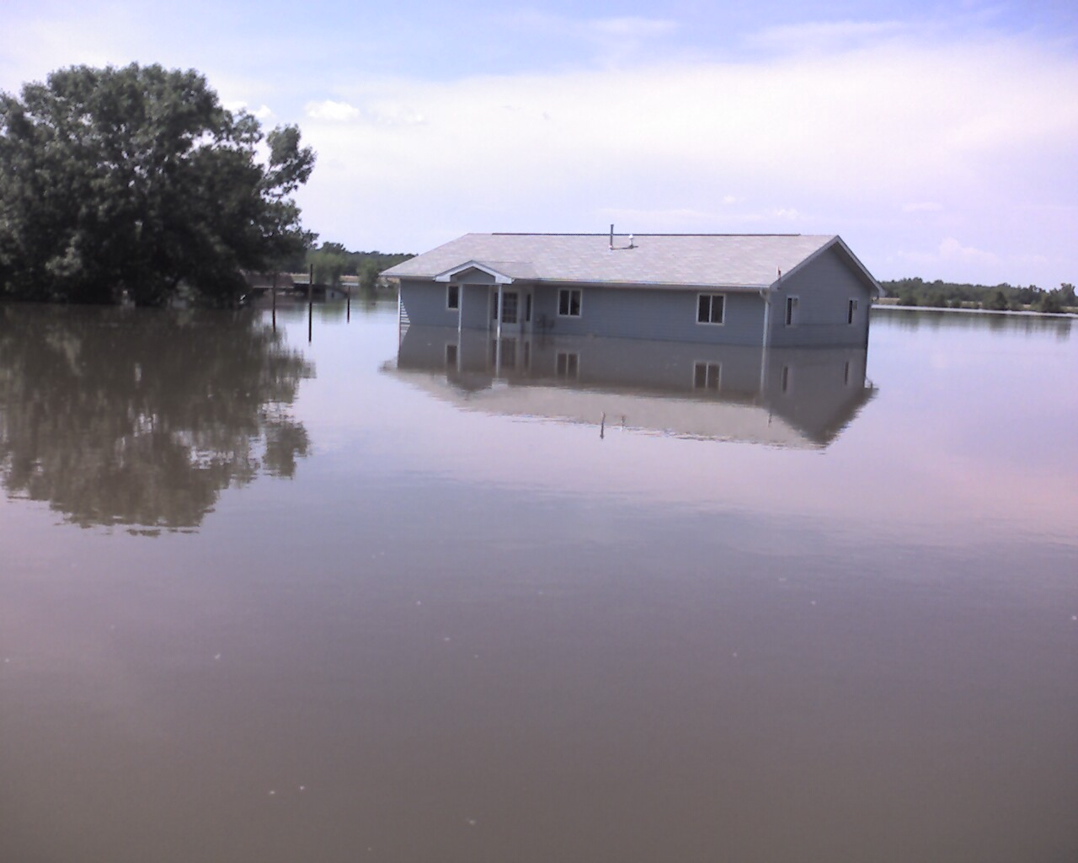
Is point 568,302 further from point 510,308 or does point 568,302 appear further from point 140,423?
point 140,423

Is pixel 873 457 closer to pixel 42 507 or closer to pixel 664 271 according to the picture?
pixel 42 507

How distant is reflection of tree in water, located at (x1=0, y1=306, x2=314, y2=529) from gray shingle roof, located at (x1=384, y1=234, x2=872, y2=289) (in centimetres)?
1304

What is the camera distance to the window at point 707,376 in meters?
21.5

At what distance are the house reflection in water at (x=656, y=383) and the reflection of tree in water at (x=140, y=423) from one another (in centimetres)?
353

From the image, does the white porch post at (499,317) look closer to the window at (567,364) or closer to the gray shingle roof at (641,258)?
the gray shingle roof at (641,258)

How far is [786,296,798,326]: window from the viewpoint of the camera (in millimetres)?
34312

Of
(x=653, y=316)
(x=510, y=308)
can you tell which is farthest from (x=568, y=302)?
(x=653, y=316)

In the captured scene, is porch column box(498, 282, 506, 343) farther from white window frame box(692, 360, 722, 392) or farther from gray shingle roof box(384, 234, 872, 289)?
white window frame box(692, 360, 722, 392)

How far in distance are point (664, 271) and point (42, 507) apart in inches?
1128

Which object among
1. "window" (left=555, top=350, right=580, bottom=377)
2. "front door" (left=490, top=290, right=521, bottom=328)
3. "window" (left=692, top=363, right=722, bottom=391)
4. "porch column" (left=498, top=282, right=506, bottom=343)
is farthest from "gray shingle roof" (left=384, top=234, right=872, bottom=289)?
"window" (left=692, top=363, right=722, bottom=391)

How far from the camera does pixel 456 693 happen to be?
5359 mm

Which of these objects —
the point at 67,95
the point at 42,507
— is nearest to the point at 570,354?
the point at 42,507

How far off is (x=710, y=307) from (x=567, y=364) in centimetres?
1052

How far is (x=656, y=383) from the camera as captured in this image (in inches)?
854
